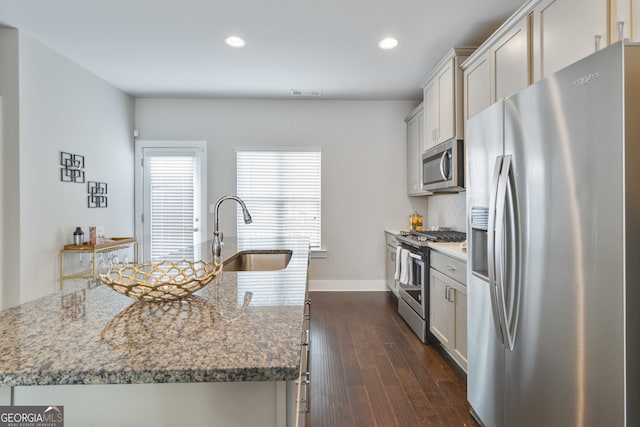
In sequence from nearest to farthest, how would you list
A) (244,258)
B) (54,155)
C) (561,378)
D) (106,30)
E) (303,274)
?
(561,378)
(303,274)
(244,258)
(106,30)
(54,155)

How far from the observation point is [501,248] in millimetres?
1488

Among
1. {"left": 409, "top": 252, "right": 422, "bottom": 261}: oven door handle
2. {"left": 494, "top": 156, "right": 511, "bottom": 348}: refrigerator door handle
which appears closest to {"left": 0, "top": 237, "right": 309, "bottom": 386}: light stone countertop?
{"left": 494, "top": 156, "right": 511, "bottom": 348}: refrigerator door handle

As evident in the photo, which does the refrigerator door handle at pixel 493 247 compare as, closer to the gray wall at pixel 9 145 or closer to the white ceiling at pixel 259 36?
the white ceiling at pixel 259 36

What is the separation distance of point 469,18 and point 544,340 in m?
2.52

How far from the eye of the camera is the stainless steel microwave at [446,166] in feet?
10.1

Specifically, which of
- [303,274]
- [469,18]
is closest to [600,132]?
[303,274]

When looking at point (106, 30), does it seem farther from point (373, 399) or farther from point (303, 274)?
point (373, 399)

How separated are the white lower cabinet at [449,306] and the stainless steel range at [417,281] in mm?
70

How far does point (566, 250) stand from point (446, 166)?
7.11ft

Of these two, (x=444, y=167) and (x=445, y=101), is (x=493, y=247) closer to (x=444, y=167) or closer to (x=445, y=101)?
(x=444, y=167)

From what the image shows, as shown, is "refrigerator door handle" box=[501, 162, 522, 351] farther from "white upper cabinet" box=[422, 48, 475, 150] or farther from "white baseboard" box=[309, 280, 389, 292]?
"white baseboard" box=[309, 280, 389, 292]

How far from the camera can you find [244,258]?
2607mm

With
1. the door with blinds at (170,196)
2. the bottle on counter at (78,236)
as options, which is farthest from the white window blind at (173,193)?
the bottle on counter at (78,236)

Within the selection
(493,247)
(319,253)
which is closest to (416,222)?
(319,253)
